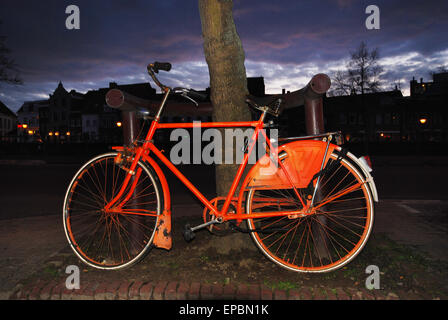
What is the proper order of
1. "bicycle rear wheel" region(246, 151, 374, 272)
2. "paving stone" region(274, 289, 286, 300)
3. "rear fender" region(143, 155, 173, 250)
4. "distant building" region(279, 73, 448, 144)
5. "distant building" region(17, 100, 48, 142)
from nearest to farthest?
"paving stone" region(274, 289, 286, 300) → "bicycle rear wheel" region(246, 151, 374, 272) → "rear fender" region(143, 155, 173, 250) → "distant building" region(279, 73, 448, 144) → "distant building" region(17, 100, 48, 142)

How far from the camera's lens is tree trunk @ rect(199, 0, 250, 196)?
3357 millimetres

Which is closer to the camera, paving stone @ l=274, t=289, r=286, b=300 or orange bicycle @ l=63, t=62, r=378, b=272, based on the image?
paving stone @ l=274, t=289, r=286, b=300

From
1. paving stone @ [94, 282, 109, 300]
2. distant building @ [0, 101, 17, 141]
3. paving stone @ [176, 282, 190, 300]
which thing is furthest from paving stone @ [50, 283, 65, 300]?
distant building @ [0, 101, 17, 141]

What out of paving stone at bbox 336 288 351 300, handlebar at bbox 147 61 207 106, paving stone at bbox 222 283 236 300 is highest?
handlebar at bbox 147 61 207 106

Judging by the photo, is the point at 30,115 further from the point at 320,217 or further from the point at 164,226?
the point at 320,217

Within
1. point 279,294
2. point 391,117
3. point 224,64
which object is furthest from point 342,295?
point 391,117

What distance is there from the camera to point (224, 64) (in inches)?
133

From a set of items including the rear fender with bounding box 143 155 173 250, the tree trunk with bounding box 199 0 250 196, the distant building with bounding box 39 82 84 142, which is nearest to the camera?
the rear fender with bounding box 143 155 173 250

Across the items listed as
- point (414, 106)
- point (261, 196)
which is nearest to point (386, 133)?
point (414, 106)

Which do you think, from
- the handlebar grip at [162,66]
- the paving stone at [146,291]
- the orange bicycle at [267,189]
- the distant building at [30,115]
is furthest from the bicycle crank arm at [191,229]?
the distant building at [30,115]

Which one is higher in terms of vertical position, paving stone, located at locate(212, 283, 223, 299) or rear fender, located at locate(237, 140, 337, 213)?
→ rear fender, located at locate(237, 140, 337, 213)

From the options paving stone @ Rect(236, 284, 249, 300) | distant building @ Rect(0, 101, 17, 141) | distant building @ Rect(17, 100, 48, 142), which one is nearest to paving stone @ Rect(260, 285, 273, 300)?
paving stone @ Rect(236, 284, 249, 300)

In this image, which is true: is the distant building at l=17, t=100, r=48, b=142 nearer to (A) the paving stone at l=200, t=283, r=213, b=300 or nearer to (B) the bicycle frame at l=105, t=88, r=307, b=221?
(B) the bicycle frame at l=105, t=88, r=307, b=221
